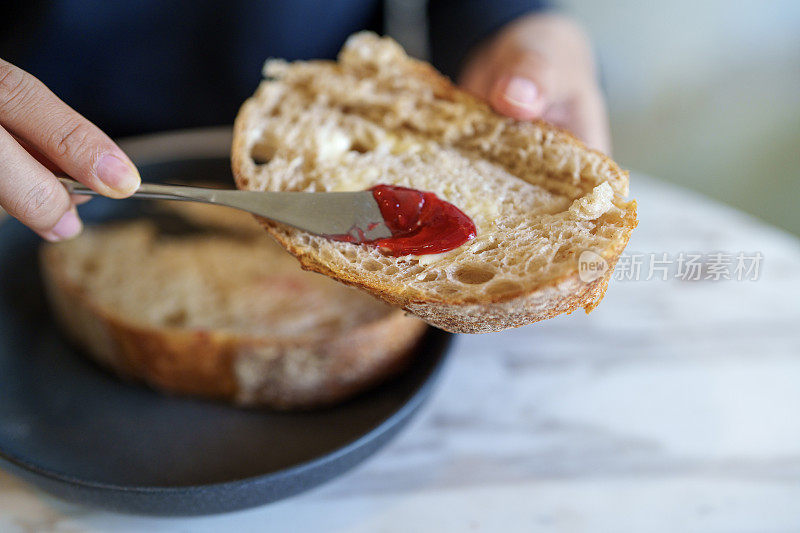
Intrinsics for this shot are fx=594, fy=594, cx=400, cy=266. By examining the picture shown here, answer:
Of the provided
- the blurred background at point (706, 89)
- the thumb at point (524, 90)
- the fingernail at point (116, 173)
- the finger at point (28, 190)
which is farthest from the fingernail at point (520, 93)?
the blurred background at point (706, 89)

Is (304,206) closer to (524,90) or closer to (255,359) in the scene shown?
(255,359)

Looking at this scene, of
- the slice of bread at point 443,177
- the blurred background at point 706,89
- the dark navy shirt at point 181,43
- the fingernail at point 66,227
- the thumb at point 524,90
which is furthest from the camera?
the blurred background at point 706,89

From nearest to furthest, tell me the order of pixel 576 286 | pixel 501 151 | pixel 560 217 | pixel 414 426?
pixel 576 286
pixel 560 217
pixel 501 151
pixel 414 426

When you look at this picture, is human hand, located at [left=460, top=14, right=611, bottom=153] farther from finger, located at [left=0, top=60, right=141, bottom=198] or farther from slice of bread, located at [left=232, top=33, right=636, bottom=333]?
finger, located at [left=0, top=60, right=141, bottom=198]

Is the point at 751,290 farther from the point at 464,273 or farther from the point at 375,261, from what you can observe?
the point at 375,261

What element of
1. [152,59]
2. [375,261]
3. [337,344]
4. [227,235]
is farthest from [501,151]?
[152,59]

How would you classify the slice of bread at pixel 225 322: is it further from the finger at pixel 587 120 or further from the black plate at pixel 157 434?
the finger at pixel 587 120

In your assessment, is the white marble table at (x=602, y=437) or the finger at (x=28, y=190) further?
the white marble table at (x=602, y=437)

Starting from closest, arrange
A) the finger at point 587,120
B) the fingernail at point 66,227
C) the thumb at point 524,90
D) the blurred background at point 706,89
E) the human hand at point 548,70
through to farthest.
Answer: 1. the fingernail at point 66,227
2. the thumb at point 524,90
3. the human hand at point 548,70
4. the finger at point 587,120
5. the blurred background at point 706,89
